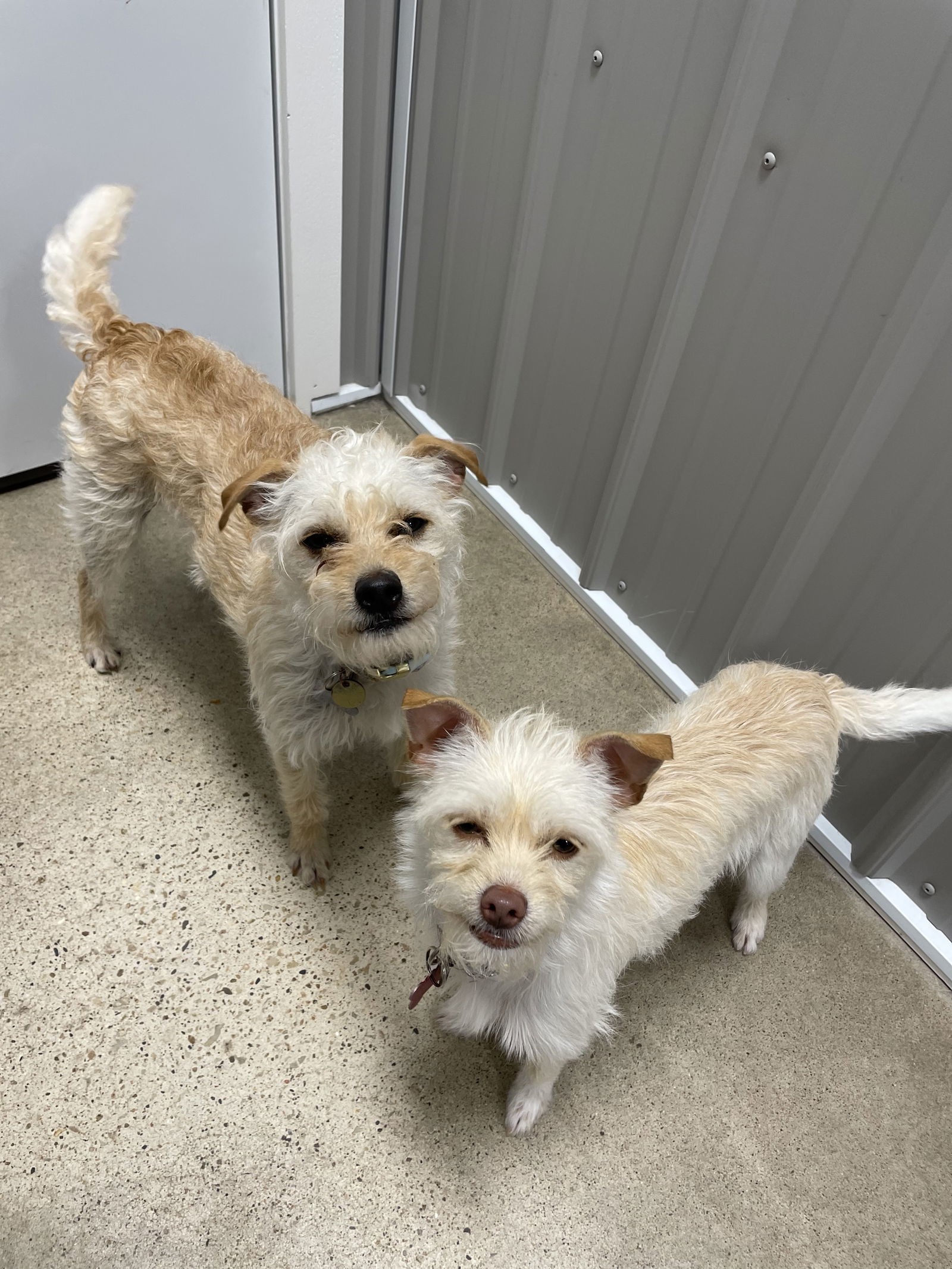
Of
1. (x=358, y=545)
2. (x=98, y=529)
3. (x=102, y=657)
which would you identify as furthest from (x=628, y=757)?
(x=102, y=657)

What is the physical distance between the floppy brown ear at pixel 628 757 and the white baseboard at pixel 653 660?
1.28 m

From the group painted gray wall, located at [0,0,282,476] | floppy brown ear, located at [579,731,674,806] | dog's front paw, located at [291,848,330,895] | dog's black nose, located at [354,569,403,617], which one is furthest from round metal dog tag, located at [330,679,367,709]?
painted gray wall, located at [0,0,282,476]

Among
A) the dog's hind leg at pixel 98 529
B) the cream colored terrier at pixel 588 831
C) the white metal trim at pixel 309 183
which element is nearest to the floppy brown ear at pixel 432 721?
the cream colored terrier at pixel 588 831

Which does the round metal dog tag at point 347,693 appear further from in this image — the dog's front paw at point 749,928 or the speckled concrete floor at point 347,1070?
the dog's front paw at point 749,928

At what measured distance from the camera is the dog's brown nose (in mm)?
1123

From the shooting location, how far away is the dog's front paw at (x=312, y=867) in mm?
2039

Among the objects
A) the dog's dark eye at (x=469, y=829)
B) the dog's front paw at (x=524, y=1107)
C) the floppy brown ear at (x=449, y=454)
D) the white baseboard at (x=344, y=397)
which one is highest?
the floppy brown ear at (x=449, y=454)

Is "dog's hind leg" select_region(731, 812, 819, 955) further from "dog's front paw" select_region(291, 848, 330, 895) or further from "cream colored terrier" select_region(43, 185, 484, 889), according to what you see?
"dog's front paw" select_region(291, 848, 330, 895)

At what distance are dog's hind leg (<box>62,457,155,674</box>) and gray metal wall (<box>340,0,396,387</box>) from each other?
1390 millimetres

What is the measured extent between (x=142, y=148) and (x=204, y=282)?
460 millimetres

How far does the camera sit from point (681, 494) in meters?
2.29

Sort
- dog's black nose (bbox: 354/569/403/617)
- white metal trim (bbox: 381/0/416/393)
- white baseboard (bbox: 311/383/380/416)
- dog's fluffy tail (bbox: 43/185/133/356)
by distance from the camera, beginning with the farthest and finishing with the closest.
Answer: white baseboard (bbox: 311/383/380/416) < white metal trim (bbox: 381/0/416/393) < dog's fluffy tail (bbox: 43/185/133/356) < dog's black nose (bbox: 354/569/403/617)

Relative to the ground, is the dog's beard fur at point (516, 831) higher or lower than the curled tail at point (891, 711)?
higher

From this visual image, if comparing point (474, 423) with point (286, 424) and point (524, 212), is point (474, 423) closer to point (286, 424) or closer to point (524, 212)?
point (524, 212)
